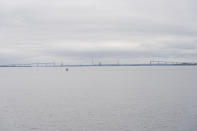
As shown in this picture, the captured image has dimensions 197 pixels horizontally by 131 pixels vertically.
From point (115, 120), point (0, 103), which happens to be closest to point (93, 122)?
point (115, 120)

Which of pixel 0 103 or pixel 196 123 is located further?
pixel 0 103

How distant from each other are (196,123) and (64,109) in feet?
56.5

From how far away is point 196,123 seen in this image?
33.2 metres

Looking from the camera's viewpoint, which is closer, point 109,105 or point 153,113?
point 153,113

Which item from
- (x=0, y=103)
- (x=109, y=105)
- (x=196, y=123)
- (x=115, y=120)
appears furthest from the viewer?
(x=0, y=103)

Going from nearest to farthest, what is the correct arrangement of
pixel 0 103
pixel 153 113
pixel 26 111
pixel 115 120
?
pixel 115 120, pixel 153 113, pixel 26 111, pixel 0 103

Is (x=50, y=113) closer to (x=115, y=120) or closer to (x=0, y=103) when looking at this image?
(x=115, y=120)

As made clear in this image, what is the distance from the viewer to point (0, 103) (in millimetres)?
50688

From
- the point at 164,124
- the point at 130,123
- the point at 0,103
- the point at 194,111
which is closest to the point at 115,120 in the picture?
the point at 130,123

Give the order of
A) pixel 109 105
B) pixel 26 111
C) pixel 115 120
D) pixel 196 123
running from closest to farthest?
pixel 196 123
pixel 115 120
pixel 26 111
pixel 109 105

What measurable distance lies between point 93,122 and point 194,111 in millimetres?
13297

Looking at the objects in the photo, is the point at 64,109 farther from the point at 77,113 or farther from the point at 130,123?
the point at 130,123

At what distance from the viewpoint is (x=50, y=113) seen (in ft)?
132

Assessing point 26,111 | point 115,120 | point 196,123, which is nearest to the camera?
point 196,123
